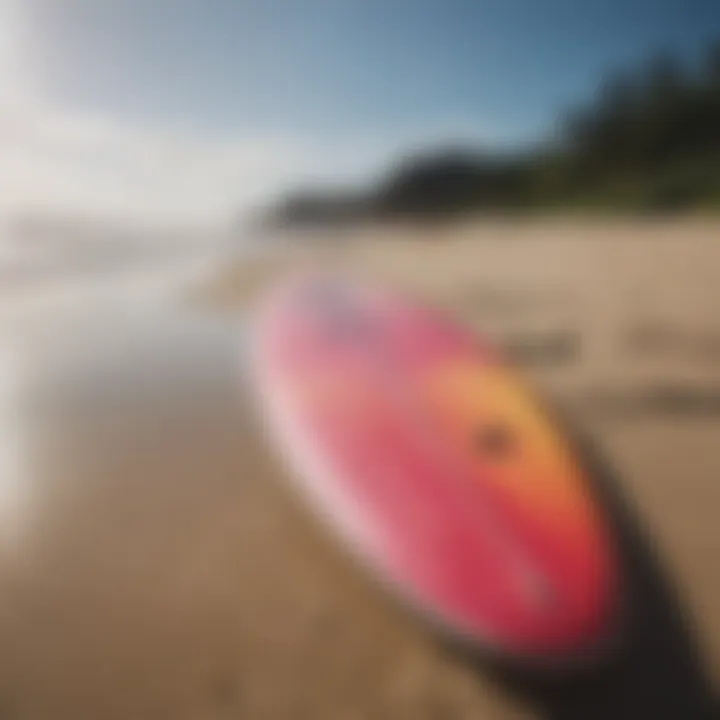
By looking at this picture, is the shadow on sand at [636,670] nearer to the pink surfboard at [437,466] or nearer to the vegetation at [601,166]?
the pink surfboard at [437,466]

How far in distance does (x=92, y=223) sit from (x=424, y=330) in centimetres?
43

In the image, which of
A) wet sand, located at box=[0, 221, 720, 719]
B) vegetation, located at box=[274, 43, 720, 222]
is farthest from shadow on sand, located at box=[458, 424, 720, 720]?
vegetation, located at box=[274, 43, 720, 222]

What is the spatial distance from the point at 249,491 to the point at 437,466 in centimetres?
22

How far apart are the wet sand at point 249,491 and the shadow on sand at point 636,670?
0.4 inches

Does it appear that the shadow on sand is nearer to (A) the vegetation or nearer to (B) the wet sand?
(B) the wet sand

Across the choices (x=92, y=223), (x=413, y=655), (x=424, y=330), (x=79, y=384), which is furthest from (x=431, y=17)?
(x=413, y=655)

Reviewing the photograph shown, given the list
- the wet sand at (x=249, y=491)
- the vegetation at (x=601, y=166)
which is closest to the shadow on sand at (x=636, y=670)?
the wet sand at (x=249, y=491)

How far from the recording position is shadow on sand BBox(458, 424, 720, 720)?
916mm

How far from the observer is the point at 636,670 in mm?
943

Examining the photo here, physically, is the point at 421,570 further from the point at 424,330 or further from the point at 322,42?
the point at 322,42

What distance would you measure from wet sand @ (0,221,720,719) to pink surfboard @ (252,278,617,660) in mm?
35

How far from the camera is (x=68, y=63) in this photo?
1013 millimetres

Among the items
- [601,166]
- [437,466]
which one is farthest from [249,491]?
[601,166]

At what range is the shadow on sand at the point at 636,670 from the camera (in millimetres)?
916
